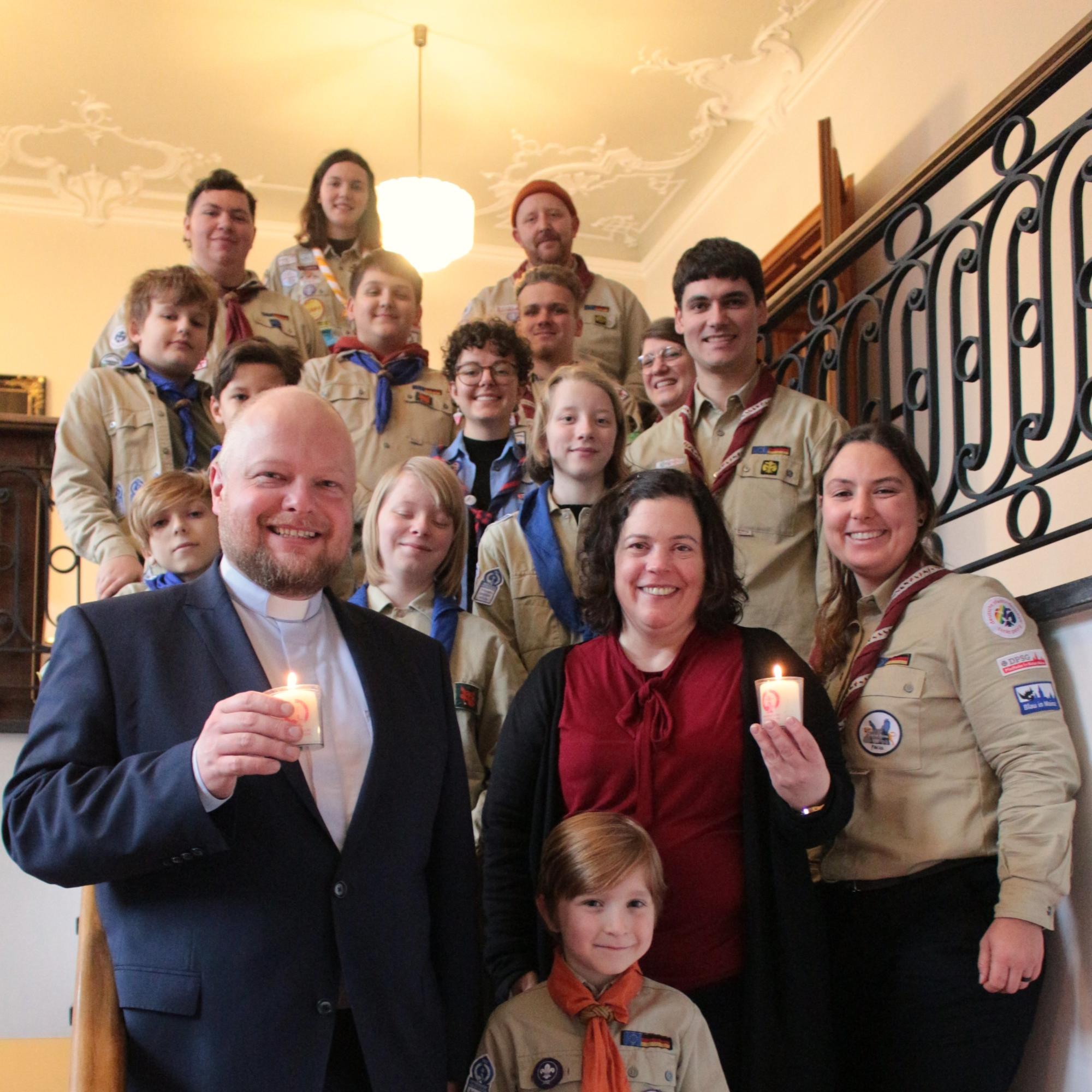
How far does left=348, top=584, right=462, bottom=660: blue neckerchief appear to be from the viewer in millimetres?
2391

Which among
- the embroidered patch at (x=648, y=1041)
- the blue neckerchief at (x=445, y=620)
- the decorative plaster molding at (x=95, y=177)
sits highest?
the decorative plaster molding at (x=95, y=177)

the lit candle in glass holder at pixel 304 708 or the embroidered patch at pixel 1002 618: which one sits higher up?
the embroidered patch at pixel 1002 618

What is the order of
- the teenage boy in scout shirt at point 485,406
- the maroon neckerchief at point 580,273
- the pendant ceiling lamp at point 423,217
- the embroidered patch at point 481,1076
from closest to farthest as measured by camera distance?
the embroidered patch at point 481,1076
the teenage boy in scout shirt at point 485,406
the maroon neckerchief at point 580,273
the pendant ceiling lamp at point 423,217

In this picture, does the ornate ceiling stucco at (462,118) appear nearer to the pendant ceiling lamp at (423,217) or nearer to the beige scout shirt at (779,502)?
the pendant ceiling lamp at (423,217)

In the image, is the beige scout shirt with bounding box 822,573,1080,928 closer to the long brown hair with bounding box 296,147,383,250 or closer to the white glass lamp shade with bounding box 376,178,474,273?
the long brown hair with bounding box 296,147,383,250

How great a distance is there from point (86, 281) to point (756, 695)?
22.2ft

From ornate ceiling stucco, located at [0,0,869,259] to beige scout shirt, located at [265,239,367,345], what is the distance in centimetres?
190

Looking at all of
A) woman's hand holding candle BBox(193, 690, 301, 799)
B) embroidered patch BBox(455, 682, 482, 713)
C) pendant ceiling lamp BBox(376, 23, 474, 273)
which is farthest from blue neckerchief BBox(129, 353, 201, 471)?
pendant ceiling lamp BBox(376, 23, 474, 273)

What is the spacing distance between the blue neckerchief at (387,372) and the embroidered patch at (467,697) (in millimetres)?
1456

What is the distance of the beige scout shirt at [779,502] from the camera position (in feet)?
8.51

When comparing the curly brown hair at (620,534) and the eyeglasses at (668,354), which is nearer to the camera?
the curly brown hair at (620,534)

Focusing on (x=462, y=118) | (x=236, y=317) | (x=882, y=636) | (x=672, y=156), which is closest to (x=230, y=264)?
(x=236, y=317)

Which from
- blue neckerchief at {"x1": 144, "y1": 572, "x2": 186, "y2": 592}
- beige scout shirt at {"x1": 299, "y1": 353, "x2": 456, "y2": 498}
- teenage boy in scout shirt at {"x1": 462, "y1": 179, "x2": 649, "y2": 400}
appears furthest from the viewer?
teenage boy in scout shirt at {"x1": 462, "y1": 179, "x2": 649, "y2": 400}

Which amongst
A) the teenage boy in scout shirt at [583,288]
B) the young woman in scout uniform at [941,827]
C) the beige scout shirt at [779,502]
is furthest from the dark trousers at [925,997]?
the teenage boy in scout shirt at [583,288]
